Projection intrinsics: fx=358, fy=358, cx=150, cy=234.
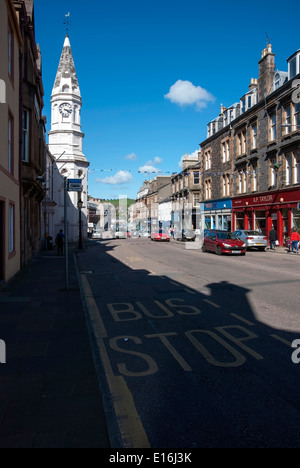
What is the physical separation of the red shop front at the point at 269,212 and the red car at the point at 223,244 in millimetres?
6081

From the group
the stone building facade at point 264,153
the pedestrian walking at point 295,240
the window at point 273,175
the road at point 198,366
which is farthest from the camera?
the window at point 273,175

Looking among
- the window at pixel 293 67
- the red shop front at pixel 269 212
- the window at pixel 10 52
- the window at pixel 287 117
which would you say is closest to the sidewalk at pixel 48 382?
the window at pixel 10 52

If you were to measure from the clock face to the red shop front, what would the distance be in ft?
74.5

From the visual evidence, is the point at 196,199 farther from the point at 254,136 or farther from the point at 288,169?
the point at 288,169

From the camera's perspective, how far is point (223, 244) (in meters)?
22.8

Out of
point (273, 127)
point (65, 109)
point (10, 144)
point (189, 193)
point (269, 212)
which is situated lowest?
point (269, 212)

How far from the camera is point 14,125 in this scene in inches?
543

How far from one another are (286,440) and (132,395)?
1.71 metres

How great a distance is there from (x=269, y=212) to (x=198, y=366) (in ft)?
90.1

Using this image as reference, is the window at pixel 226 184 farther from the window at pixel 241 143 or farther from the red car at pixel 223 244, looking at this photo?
the red car at pixel 223 244

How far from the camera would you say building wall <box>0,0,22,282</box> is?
11266mm

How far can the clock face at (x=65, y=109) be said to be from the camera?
43219 millimetres

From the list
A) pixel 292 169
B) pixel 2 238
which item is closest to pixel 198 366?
pixel 2 238

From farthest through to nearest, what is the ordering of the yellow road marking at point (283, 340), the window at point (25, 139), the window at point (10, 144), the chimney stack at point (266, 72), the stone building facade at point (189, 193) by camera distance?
the stone building facade at point (189, 193), the chimney stack at point (266, 72), the window at point (25, 139), the window at point (10, 144), the yellow road marking at point (283, 340)
